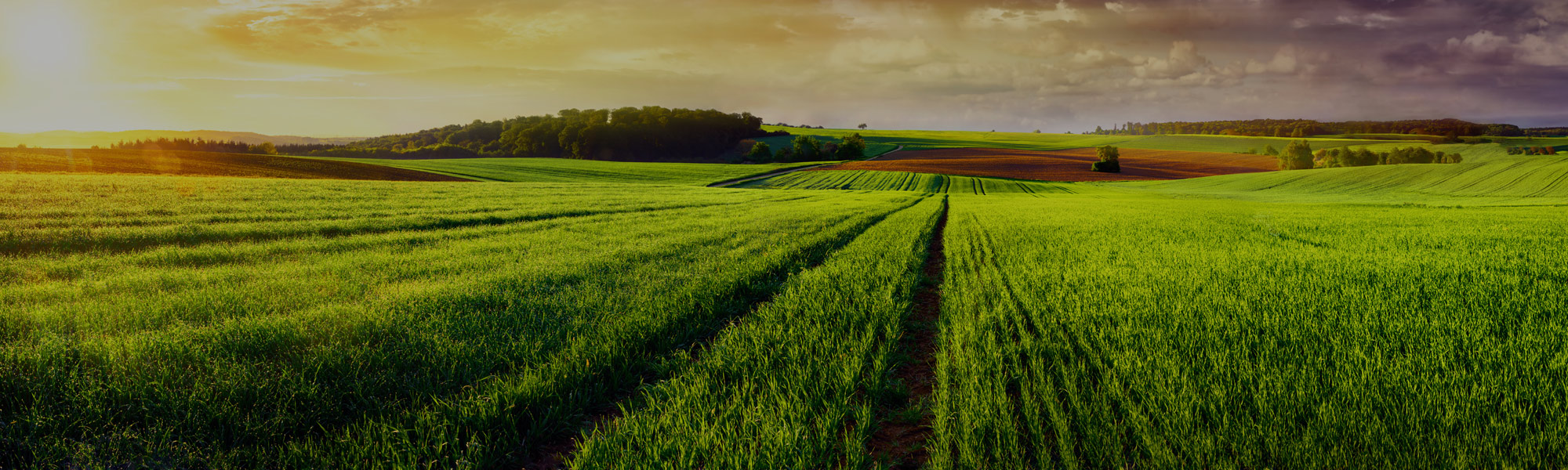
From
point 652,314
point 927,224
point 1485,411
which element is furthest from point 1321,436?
point 927,224

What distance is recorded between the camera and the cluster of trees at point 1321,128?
108 meters

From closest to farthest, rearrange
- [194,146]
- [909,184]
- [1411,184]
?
[1411,184] < [909,184] < [194,146]

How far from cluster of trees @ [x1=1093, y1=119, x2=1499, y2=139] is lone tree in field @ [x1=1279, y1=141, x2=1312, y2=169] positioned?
54979 mm

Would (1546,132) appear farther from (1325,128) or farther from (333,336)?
(333,336)

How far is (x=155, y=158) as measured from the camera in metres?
36.1

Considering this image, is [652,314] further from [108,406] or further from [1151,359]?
[1151,359]

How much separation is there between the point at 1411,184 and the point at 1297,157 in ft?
118

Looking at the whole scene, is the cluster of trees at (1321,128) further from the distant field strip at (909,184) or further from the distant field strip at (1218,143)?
the distant field strip at (909,184)

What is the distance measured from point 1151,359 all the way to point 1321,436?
1142 mm

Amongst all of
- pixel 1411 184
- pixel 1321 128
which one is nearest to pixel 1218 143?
pixel 1321 128

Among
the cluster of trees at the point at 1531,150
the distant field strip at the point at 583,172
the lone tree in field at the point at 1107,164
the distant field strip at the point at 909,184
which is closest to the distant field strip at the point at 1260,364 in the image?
the distant field strip at the point at 909,184

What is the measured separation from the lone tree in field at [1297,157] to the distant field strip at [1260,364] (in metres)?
87.5

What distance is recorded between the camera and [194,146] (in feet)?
221

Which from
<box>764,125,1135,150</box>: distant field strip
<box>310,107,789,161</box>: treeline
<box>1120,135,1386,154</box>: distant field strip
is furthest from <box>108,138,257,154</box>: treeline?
<box>1120,135,1386,154</box>: distant field strip
